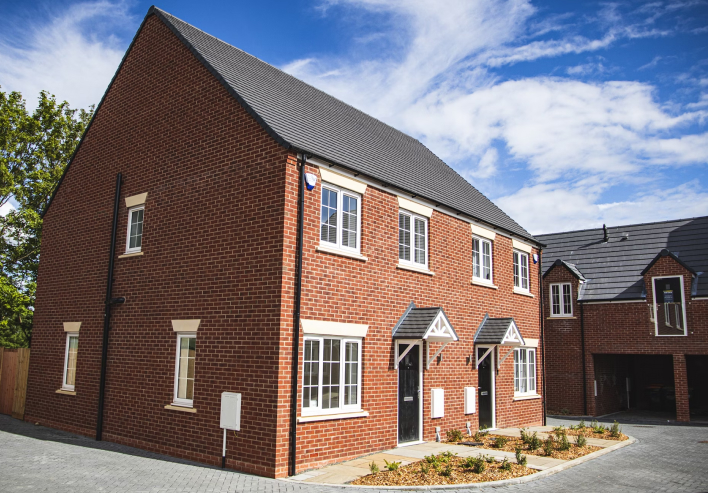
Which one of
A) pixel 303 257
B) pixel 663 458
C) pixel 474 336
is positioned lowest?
pixel 663 458

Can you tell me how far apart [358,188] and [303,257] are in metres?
2.42

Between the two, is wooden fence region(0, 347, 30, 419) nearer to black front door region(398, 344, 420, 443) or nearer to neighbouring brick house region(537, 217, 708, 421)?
black front door region(398, 344, 420, 443)

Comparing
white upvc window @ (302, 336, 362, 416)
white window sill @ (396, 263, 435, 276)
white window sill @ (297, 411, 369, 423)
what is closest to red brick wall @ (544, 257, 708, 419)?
white window sill @ (396, 263, 435, 276)

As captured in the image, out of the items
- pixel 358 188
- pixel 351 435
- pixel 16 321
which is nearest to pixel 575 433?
pixel 351 435

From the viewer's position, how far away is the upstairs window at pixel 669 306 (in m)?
22.7

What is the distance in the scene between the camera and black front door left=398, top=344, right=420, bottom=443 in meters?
13.6

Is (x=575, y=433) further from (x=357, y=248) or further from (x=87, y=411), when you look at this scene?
(x=87, y=411)

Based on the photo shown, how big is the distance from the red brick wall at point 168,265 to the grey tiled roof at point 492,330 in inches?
315

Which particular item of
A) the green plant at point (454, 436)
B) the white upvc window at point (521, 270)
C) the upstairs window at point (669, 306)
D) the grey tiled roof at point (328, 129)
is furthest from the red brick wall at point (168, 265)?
the upstairs window at point (669, 306)

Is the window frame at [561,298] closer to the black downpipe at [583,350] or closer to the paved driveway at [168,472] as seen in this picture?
the black downpipe at [583,350]

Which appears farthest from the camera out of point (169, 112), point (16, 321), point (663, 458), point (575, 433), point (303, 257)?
point (16, 321)

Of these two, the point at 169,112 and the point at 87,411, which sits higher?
the point at 169,112

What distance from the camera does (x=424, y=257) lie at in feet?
49.9

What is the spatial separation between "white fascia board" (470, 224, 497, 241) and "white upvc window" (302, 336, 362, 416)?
6.59 m
